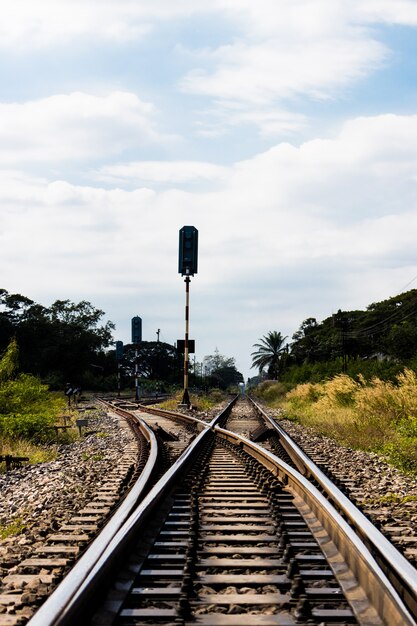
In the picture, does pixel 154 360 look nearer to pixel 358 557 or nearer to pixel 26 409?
pixel 26 409

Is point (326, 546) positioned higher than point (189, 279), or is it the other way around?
point (189, 279)

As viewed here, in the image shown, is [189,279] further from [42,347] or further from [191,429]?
[42,347]

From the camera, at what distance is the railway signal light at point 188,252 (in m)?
30.3

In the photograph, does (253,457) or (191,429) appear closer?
(253,457)

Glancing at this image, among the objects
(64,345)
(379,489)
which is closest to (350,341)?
(64,345)

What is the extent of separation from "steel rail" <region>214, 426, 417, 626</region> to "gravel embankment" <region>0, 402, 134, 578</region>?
82.3 inches

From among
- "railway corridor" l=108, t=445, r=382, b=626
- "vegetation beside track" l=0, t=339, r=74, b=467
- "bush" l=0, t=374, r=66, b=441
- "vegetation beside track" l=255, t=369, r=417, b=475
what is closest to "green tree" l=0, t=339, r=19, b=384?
"vegetation beside track" l=0, t=339, r=74, b=467

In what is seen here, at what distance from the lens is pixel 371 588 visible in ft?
12.9

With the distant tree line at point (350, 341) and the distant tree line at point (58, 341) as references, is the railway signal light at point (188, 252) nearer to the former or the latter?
the distant tree line at point (350, 341)

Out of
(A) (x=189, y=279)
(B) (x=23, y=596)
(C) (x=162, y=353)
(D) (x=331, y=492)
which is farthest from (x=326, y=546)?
(C) (x=162, y=353)

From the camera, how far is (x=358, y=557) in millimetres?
4359

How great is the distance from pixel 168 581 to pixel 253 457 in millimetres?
6710

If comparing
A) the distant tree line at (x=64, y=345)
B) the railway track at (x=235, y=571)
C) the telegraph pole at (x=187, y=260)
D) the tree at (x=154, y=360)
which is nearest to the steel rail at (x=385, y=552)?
the railway track at (x=235, y=571)

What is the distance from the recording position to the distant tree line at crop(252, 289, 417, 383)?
54594 millimetres
